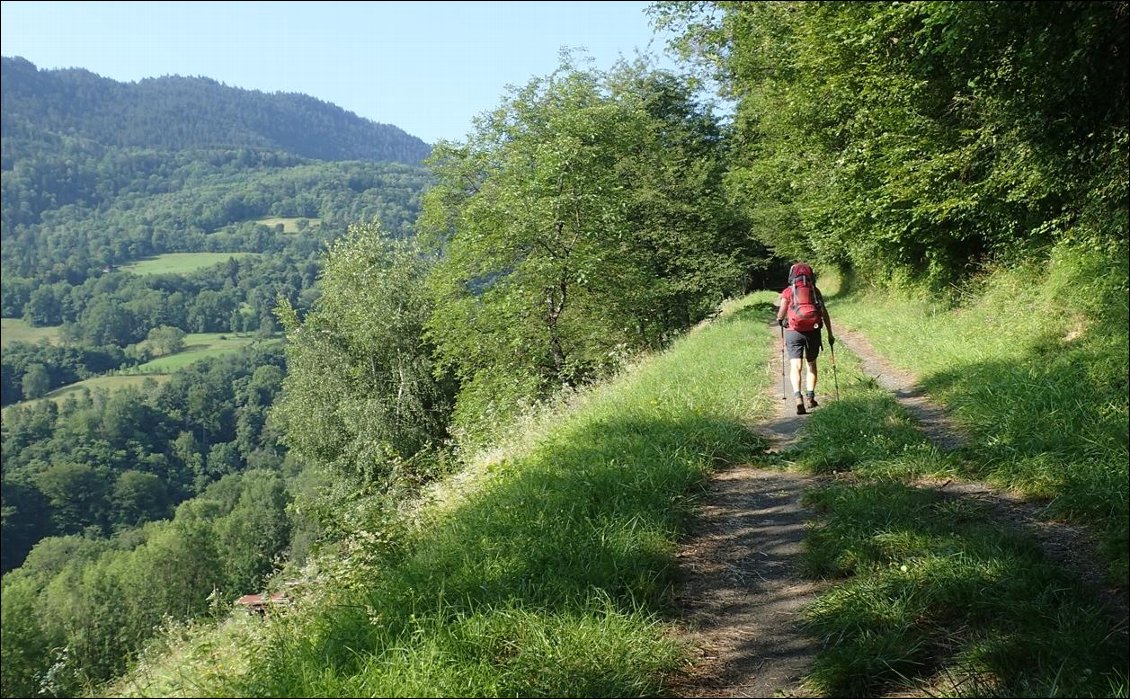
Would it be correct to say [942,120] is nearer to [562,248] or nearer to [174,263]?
[562,248]

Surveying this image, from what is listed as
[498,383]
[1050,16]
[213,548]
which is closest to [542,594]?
[1050,16]

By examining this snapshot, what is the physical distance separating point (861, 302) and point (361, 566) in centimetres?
2282

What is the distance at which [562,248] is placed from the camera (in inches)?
871

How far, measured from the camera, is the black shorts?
9.15 metres

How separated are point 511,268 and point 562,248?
1.90 meters

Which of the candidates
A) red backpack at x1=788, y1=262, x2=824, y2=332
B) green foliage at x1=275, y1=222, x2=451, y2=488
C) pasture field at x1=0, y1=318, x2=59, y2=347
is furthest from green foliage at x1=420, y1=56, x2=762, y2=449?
pasture field at x1=0, y1=318, x2=59, y2=347

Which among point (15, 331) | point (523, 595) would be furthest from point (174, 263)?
point (523, 595)

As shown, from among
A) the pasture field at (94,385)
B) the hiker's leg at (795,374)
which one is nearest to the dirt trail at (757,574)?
the hiker's leg at (795,374)

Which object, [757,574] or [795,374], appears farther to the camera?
[795,374]

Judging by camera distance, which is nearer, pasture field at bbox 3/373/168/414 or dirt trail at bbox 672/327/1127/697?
dirt trail at bbox 672/327/1127/697

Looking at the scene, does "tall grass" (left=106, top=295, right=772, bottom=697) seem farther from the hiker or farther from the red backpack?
the red backpack

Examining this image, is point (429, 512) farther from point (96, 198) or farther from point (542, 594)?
point (96, 198)

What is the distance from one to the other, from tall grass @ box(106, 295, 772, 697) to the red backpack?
268 cm

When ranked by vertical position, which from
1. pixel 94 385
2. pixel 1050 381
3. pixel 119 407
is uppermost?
pixel 1050 381
